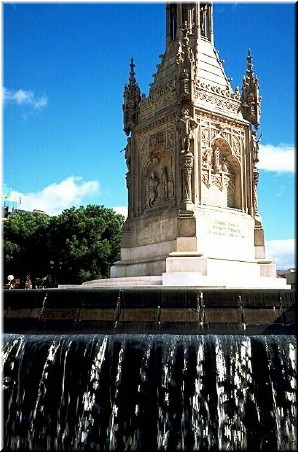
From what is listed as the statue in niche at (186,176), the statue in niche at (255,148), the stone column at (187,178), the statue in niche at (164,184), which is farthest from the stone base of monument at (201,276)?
the statue in niche at (255,148)

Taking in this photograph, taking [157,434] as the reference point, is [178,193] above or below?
above

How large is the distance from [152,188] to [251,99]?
625 cm

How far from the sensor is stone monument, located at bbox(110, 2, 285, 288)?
1983cm

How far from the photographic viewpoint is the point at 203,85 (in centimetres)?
2156

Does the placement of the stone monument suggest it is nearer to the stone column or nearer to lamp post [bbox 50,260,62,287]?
the stone column

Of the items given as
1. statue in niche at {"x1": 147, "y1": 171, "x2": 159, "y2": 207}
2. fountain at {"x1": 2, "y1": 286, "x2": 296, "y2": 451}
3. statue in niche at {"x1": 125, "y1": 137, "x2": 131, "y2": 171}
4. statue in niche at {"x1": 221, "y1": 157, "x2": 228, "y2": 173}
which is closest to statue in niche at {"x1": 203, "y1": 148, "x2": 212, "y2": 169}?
statue in niche at {"x1": 221, "y1": 157, "x2": 228, "y2": 173}

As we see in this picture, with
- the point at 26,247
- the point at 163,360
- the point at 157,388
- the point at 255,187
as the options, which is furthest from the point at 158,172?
the point at 26,247

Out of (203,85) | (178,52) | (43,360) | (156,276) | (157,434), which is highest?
(178,52)

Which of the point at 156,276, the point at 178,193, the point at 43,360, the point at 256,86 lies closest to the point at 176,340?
the point at 43,360

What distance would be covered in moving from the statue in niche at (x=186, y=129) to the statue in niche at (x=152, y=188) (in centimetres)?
241

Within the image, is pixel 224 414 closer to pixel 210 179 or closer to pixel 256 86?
pixel 210 179

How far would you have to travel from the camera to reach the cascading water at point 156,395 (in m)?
10.8

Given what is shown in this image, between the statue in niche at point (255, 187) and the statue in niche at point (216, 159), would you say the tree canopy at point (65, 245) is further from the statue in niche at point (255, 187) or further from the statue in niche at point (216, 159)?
the statue in niche at point (216, 159)

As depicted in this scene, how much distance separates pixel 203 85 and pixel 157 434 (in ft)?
49.9
